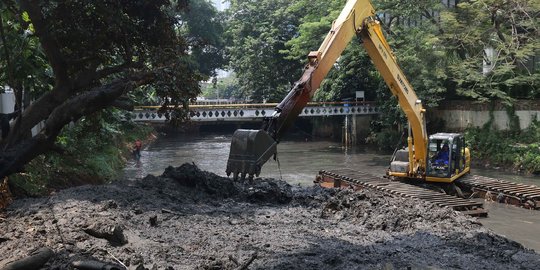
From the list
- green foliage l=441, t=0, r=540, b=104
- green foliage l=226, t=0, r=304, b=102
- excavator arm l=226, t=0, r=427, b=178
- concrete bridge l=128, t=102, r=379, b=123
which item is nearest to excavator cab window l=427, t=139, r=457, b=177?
excavator arm l=226, t=0, r=427, b=178

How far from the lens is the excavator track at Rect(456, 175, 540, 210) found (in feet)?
54.9

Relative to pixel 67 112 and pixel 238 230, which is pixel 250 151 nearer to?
pixel 238 230

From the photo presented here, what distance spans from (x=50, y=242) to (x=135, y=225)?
2.09 meters

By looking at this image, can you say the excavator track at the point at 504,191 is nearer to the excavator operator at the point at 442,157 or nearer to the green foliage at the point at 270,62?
the excavator operator at the point at 442,157

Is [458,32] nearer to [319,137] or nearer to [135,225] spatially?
[319,137]

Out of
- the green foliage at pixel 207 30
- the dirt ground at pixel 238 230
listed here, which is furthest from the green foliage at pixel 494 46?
the green foliage at pixel 207 30

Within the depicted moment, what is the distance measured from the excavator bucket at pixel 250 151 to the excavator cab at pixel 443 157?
8963 mm

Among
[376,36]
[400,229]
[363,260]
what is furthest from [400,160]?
[363,260]

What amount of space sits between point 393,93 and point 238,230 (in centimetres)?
898

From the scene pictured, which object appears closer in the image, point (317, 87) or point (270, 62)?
point (317, 87)

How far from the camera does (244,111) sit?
3619cm

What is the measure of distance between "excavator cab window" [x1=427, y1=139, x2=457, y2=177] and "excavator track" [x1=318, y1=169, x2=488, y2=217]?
103 cm

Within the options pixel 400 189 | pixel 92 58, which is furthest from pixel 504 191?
pixel 92 58

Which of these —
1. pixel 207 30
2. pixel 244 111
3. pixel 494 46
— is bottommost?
pixel 244 111
